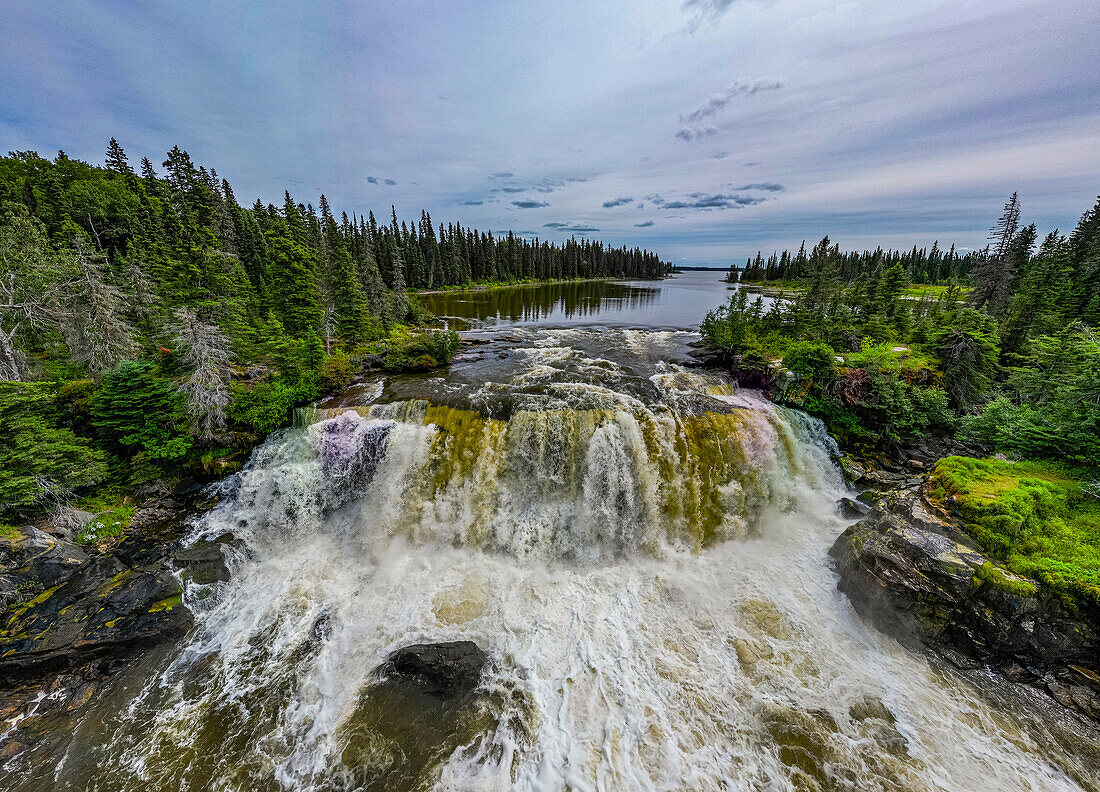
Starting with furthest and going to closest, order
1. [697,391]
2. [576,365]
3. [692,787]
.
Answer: [576,365] → [697,391] → [692,787]

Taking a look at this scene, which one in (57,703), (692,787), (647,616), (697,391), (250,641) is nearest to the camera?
(692,787)

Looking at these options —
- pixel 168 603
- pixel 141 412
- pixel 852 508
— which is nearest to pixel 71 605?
pixel 168 603

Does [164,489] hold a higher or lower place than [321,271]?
lower

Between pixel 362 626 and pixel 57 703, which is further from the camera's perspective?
pixel 362 626

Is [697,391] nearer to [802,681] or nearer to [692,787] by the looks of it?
[802,681]

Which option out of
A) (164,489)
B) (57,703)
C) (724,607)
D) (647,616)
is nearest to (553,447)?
(647,616)

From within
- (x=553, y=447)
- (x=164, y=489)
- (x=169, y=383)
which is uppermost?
(x=169, y=383)

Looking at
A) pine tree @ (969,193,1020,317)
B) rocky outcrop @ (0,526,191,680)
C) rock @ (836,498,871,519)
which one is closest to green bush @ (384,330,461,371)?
rocky outcrop @ (0,526,191,680)

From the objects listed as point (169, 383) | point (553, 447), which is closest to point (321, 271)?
point (169, 383)
